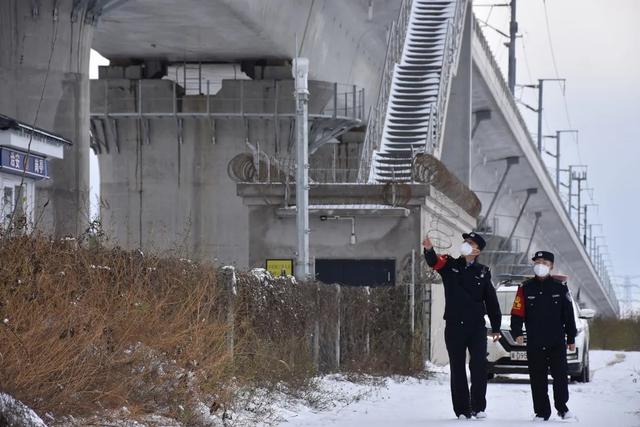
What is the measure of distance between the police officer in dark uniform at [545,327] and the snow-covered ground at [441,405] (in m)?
0.36

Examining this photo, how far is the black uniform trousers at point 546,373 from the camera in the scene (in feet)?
50.8

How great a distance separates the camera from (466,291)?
50.4 ft

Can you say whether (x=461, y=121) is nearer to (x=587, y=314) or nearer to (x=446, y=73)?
(x=446, y=73)

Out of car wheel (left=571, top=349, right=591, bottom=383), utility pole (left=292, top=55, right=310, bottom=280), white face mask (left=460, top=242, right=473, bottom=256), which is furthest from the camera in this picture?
utility pole (left=292, top=55, right=310, bottom=280)

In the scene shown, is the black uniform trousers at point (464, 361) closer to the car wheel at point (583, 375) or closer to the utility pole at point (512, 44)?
the car wheel at point (583, 375)

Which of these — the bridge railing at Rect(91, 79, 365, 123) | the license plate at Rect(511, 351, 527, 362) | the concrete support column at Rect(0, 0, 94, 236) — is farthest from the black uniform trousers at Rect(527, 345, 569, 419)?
the bridge railing at Rect(91, 79, 365, 123)

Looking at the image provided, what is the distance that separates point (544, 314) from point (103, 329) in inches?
212

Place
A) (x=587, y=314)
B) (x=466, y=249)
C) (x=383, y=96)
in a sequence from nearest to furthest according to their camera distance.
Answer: (x=466, y=249), (x=587, y=314), (x=383, y=96)

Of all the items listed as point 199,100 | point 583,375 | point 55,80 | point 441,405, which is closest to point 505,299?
point 583,375

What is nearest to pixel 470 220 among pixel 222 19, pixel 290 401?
pixel 222 19

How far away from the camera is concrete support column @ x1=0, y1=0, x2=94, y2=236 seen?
36.7 m

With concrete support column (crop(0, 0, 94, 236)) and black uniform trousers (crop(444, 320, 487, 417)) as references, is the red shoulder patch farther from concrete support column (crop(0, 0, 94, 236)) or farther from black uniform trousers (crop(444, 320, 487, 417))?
concrete support column (crop(0, 0, 94, 236))

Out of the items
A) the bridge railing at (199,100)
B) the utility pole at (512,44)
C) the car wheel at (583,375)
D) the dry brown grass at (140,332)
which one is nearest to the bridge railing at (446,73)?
the bridge railing at (199,100)

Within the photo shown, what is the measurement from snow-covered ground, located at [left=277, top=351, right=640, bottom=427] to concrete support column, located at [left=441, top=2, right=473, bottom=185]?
33.3m
